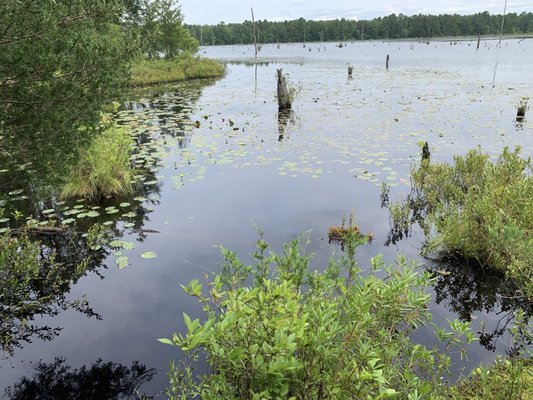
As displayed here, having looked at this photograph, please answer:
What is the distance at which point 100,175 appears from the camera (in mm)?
8930

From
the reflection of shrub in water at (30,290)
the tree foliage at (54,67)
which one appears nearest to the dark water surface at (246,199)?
the reflection of shrub in water at (30,290)

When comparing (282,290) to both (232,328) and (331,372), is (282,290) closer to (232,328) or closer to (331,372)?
(232,328)

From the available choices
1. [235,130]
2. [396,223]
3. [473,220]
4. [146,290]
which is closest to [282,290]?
[146,290]

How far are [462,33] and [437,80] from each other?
399ft

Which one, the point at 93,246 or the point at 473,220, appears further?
the point at 93,246

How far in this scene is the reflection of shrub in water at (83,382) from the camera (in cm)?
418

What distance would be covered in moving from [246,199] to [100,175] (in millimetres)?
3504

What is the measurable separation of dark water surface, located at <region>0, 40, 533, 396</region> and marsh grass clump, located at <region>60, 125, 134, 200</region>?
0.50 metres

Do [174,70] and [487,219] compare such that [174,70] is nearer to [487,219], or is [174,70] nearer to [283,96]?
[283,96]

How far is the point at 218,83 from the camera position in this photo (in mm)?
31281

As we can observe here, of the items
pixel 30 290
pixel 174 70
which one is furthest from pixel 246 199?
pixel 174 70

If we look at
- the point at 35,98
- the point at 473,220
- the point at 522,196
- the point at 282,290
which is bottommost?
the point at 473,220

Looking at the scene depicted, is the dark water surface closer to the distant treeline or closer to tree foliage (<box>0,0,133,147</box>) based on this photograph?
tree foliage (<box>0,0,133,147</box>)

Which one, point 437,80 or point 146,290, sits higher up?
point 437,80
